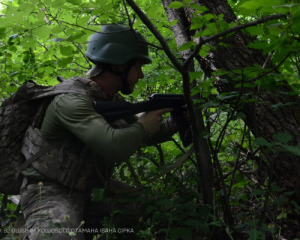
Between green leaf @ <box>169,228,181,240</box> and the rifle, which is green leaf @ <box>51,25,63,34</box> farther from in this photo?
green leaf @ <box>169,228,181,240</box>

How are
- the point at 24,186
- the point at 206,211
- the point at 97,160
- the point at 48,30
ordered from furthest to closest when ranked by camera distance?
the point at 97,160 < the point at 24,186 < the point at 206,211 < the point at 48,30

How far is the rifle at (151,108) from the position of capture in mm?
2488

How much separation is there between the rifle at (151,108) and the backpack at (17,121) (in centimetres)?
28

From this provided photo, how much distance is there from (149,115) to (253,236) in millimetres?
1368

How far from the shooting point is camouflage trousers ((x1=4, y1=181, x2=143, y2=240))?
7.30 feet

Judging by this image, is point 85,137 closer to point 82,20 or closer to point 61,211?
point 61,211

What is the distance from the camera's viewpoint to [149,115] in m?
2.62

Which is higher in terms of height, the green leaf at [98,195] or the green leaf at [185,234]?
the green leaf at [98,195]

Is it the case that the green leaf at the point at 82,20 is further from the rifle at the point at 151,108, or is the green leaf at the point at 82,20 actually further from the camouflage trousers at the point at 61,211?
the camouflage trousers at the point at 61,211

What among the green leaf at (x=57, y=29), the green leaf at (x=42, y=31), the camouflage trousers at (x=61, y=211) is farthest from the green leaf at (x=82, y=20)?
the camouflage trousers at (x=61, y=211)

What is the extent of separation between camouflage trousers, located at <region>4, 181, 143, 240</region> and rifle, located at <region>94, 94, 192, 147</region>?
0.80m

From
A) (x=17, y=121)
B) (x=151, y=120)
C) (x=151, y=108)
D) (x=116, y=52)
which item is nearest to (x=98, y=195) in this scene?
(x=151, y=120)

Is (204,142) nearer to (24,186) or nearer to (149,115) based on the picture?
(149,115)

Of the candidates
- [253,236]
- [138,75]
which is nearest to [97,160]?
[138,75]
